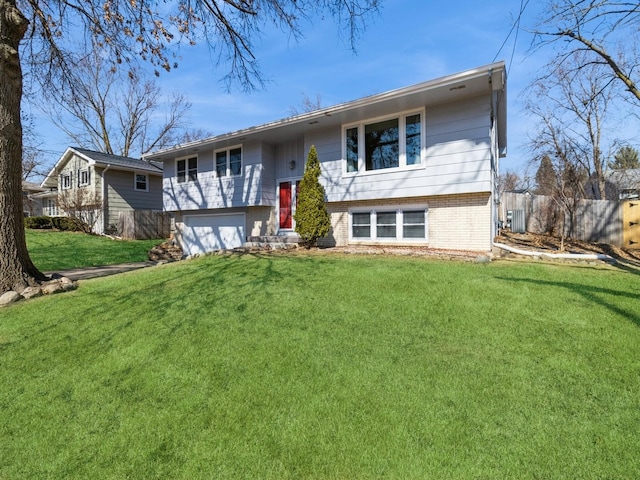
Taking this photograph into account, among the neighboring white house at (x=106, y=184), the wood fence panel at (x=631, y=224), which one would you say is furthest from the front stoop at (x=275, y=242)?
the neighboring white house at (x=106, y=184)

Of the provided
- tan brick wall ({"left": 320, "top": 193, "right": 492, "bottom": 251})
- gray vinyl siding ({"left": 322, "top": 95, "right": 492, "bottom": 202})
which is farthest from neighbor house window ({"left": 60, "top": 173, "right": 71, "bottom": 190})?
tan brick wall ({"left": 320, "top": 193, "right": 492, "bottom": 251})

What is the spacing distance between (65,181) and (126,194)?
595cm

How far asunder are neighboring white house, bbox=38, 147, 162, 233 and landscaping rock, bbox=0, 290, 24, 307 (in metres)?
15.2

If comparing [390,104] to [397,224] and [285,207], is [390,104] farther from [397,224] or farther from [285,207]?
[285,207]

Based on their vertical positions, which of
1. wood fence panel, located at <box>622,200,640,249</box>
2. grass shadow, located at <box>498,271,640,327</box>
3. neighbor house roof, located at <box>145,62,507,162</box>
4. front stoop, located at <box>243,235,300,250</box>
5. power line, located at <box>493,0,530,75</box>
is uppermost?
power line, located at <box>493,0,530,75</box>

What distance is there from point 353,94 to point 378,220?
12.2 m

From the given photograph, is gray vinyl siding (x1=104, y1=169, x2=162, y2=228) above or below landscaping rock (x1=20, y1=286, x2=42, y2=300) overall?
above

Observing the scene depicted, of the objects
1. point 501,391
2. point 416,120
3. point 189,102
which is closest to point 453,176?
point 416,120

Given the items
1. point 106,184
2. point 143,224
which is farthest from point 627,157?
point 106,184

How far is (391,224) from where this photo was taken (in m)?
9.77

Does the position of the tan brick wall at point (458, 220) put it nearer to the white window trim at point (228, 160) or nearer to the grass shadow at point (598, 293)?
the grass shadow at point (598, 293)

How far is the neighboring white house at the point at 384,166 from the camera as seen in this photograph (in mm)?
8219

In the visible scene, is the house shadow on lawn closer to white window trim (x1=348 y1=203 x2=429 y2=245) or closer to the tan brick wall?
the tan brick wall

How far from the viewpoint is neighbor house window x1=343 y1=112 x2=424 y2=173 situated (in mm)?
9141
